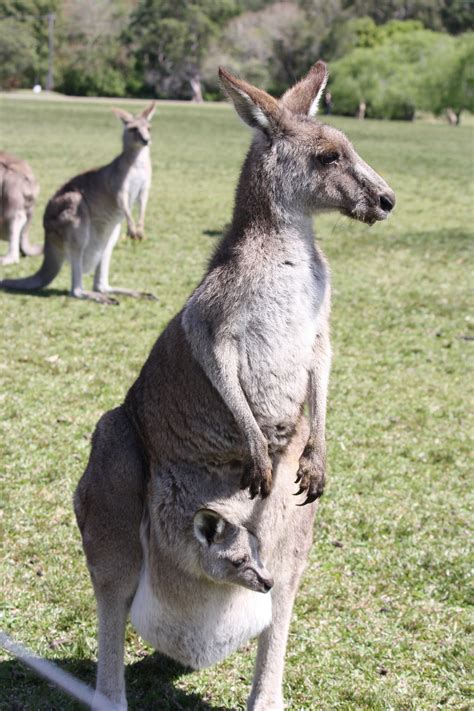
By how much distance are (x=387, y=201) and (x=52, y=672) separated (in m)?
1.60

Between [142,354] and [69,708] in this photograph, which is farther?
[142,354]

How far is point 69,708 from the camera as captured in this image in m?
2.45

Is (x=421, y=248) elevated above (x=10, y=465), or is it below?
above

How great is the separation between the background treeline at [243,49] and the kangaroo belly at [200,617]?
44.2 meters

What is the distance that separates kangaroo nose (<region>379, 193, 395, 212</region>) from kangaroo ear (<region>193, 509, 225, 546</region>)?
89 centimetres

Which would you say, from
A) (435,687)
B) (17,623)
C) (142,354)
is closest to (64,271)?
(142,354)

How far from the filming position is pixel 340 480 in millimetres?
3996

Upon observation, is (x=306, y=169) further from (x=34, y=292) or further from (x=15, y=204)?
(x=15, y=204)

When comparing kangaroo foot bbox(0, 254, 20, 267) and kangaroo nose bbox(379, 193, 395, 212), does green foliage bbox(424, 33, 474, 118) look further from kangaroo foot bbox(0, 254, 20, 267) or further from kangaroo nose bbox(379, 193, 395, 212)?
kangaroo nose bbox(379, 193, 395, 212)

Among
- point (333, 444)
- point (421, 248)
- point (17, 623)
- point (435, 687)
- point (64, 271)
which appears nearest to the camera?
point (435, 687)

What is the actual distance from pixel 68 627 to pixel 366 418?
2.34 meters

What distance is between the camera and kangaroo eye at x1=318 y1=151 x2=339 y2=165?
7.58ft

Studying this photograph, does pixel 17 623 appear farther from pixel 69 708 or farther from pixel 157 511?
pixel 157 511

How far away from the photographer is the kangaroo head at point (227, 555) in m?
2.10
